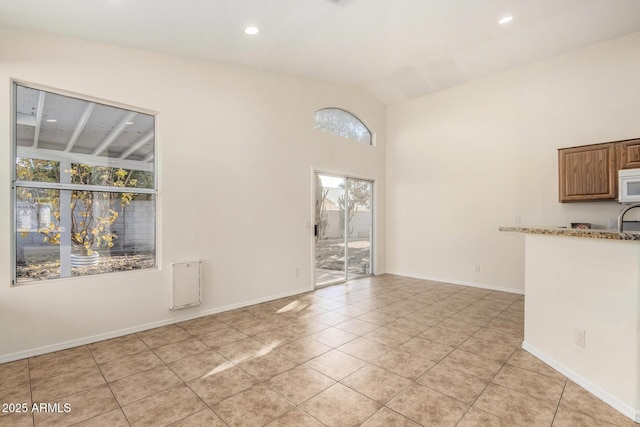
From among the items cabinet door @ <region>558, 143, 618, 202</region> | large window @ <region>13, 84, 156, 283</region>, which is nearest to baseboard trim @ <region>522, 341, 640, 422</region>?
cabinet door @ <region>558, 143, 618, 202</region>

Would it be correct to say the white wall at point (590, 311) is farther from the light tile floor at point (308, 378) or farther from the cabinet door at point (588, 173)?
the cabinet door at point (588, 173)

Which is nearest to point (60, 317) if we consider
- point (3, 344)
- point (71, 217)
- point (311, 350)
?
point (3, 344)

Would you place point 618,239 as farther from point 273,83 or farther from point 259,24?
point 273,83

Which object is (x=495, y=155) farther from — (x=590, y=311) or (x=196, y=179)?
(x=196, y=179)

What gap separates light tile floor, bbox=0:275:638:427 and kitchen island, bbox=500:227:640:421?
0.16 m

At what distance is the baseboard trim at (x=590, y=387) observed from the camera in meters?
1.98

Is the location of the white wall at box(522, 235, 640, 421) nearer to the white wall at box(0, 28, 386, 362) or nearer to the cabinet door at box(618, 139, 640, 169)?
the cabinet door at box(618, 139, 640, 169)

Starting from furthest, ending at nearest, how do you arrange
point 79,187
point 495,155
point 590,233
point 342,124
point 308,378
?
point 342,124 < point 495,155 < point 79,187 < point 308,378 < point 590,233

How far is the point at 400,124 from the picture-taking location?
6523 millimetres

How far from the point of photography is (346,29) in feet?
11.7

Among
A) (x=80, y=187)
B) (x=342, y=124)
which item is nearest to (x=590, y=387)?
(x=80, y=187)

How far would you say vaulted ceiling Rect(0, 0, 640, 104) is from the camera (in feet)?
9.21

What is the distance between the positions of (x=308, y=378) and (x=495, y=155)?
190 inches

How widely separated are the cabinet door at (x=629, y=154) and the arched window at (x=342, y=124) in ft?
12.6
